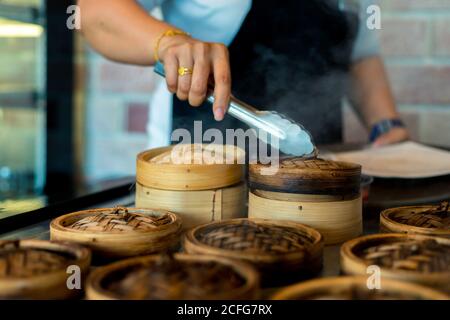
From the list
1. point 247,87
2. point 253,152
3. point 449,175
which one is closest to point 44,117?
point 247,87

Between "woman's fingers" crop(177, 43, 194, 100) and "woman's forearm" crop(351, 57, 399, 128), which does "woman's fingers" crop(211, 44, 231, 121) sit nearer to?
"woman's fingers" crop(177, 43, 194, 100)

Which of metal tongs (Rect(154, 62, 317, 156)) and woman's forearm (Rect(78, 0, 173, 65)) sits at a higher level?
woman's forearm (Rect(78, 0, 173, 65))

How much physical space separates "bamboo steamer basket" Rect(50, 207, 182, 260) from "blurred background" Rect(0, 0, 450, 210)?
4.87 ft

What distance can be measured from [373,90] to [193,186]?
114cm

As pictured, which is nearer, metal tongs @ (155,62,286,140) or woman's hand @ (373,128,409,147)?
metal tongs @ (155,62,286,140)

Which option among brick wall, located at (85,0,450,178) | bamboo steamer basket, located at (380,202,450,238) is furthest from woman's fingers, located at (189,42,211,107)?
brick wall, located at (85,0,450,178)

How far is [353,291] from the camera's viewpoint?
0.67m

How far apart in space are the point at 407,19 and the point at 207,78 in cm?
128

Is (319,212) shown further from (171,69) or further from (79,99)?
(79,99)

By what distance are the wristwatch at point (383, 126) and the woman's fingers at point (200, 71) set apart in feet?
3.15

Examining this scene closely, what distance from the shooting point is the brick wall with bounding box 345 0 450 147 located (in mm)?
2092

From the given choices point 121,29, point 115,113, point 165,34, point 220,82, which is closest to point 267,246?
point 220,82

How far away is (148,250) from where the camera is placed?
2.75ft
